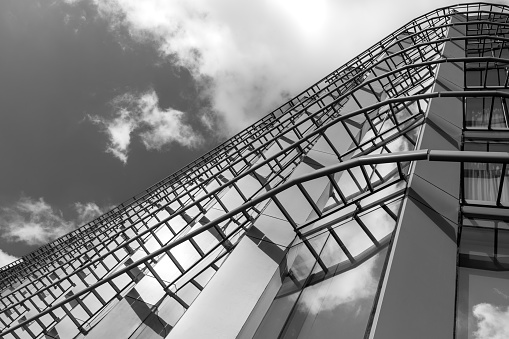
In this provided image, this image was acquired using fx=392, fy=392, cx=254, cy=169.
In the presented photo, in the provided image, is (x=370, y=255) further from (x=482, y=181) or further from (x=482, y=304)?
(x=482, y=181)

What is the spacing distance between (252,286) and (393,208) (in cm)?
470

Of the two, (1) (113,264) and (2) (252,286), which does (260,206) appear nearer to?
(2) (252,286)

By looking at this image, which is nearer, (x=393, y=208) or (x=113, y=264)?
(x=393, y=208)

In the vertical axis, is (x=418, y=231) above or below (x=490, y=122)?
below

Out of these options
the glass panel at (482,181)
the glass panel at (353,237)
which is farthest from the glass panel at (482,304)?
the glass panel at (482,181)

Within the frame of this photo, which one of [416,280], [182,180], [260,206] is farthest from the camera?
[182,180]

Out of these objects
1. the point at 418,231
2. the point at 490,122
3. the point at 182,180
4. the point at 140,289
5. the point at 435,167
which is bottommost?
the point at 140,289

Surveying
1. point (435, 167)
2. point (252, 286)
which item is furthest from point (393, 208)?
point (252, 286)

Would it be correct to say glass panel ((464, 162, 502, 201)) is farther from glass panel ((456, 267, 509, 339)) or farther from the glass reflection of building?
glass panel ((456, 267, 509, 339))

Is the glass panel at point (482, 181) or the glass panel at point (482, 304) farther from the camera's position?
the glass panel at point (482, 181)

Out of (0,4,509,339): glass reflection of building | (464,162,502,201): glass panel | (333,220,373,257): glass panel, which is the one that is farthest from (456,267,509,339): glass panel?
(464,162,502,201): glass panel

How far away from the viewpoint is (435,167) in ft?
35.7

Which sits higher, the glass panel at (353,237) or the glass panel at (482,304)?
the glass panel at (353,237)

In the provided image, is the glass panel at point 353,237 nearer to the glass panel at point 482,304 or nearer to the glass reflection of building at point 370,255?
the glass reflection of building at point 370,255
